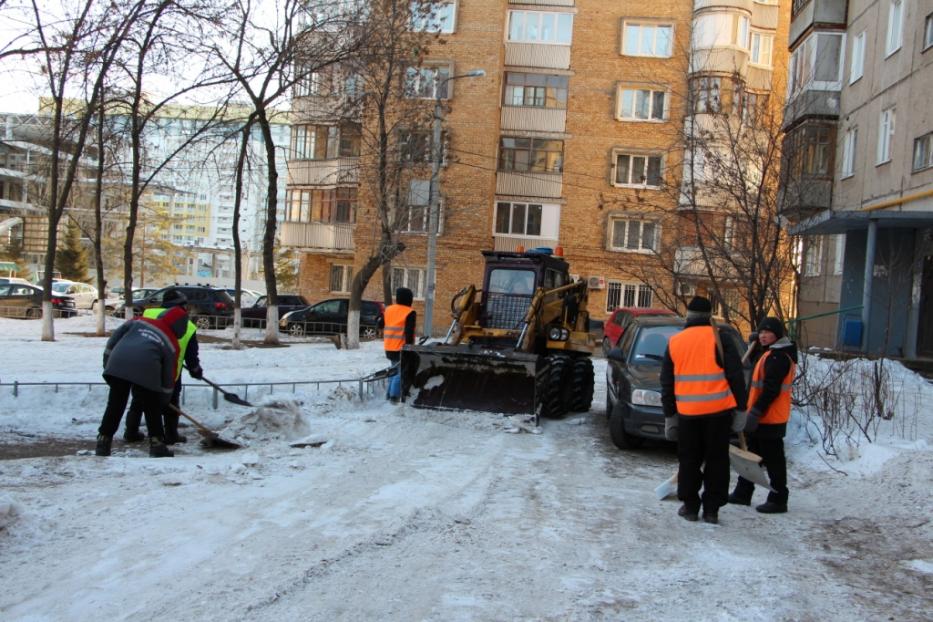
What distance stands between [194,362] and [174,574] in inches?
186

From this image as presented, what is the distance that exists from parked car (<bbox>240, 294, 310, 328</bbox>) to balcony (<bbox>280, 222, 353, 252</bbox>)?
4155mm

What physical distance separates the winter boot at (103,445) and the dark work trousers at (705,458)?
5202 mm

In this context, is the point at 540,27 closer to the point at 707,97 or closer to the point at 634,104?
the point at 634,104

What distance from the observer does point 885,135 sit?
65.4 feet

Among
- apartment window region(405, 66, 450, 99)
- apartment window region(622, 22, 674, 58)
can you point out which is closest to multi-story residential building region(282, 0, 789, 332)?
apartment window region(622, 22, 674, 58)

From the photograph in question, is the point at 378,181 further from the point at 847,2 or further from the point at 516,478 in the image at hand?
the point at 516,478

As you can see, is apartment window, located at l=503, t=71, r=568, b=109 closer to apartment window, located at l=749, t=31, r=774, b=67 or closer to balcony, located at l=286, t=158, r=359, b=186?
balcony, located at l=286, t=158, r=359, b=186

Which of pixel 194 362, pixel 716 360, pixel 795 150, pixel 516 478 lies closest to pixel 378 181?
pixel 795 150

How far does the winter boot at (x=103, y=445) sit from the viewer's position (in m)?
8.04

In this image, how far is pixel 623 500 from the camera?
729 centimetres

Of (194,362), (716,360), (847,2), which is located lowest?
(194,362)

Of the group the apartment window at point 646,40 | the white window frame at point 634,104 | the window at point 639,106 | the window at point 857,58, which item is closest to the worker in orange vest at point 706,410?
the window at point 857,58

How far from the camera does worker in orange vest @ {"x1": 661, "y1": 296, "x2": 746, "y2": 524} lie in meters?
6.52

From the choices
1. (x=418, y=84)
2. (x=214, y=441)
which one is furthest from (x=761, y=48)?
(x=214, y=441)
